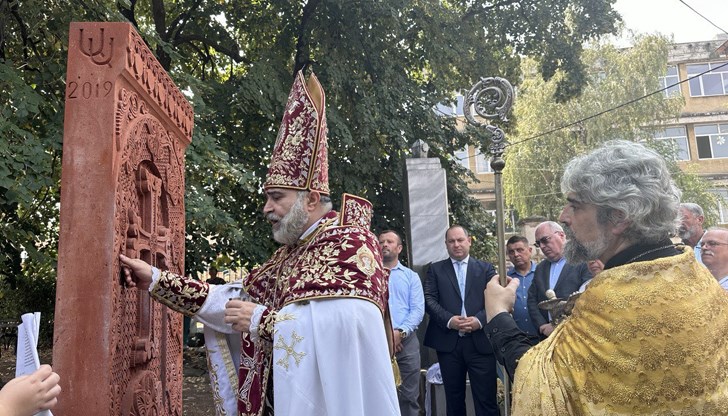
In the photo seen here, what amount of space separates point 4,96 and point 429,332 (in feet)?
14.1

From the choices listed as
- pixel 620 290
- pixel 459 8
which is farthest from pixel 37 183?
pixel 459 8

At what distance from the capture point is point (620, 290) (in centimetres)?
185

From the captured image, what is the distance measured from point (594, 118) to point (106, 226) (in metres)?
24.5

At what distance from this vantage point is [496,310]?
2.39 metres

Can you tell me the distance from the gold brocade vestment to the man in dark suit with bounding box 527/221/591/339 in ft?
10.6

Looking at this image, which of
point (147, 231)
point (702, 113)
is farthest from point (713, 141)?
point (147, 231)

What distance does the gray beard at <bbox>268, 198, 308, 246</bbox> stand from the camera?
3.09 metres

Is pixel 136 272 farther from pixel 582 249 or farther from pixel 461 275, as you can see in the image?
pixel 461 275

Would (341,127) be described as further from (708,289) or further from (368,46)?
(708,289)

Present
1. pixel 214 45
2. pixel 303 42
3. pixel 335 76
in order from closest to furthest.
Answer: pixel 335 76 → pixel 303 42 → pixel 214 45

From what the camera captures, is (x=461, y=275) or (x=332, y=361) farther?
(x=461, y=275)

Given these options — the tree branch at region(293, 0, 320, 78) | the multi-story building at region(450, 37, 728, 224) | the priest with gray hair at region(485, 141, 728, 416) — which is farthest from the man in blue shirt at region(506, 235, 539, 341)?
the multi-story building at region(450, 37, 728, 224)

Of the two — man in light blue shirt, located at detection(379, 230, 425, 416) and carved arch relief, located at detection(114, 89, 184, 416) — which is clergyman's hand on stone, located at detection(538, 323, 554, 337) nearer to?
man in light blue shirt, located at detection(379, 230, 425, 416)

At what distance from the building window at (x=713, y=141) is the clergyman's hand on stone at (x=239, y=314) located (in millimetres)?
36599
